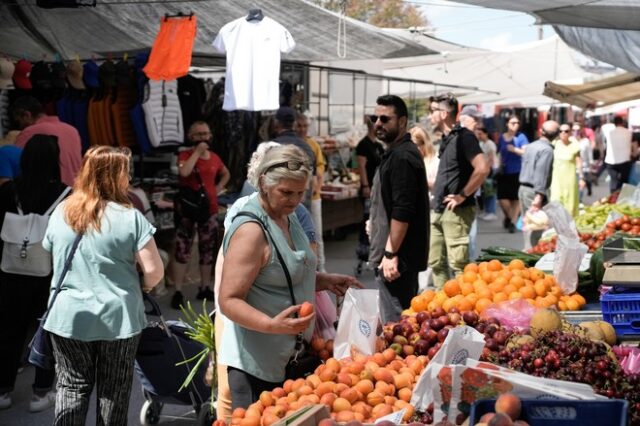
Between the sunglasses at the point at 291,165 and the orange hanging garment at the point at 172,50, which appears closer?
the sunglasses at the point at 291,165

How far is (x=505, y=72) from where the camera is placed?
23734mm

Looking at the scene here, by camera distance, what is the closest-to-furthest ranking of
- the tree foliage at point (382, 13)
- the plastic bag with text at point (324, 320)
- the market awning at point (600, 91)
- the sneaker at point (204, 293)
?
the plastic bag with text at point (324, 320) → the sneaker at point (204, 293) → the market awning at point (600, 91) → the tree foliage at point (382, 13)

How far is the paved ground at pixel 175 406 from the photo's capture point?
20.2 feet

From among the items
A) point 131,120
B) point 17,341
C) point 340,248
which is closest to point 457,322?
point 17,341

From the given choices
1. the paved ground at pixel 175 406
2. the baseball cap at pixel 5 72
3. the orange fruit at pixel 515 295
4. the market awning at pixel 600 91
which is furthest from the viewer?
the market awning at pixel 600 91

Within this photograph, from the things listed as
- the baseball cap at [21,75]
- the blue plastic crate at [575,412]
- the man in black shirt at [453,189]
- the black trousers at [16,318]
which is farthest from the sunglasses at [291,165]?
the baseball cap at [21,75]

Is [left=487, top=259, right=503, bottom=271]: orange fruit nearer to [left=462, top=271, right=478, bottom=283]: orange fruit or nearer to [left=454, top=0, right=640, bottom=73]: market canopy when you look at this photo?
[left=462, top=271, right=478, bottom=283]: orange fruit

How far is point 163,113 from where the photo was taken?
385 inches

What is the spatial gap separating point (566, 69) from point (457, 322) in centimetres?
2006

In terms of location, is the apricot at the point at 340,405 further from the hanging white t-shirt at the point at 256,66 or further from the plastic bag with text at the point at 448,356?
the hanging white t-shirt at the point at 256,66

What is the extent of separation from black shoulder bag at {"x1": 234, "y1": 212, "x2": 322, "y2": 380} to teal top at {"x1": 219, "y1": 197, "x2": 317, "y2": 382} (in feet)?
0.05

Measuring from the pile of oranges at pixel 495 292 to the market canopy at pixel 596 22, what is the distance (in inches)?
66.1

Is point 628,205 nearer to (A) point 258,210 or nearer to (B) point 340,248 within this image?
(B) point 340,248

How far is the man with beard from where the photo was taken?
5.79 meters
